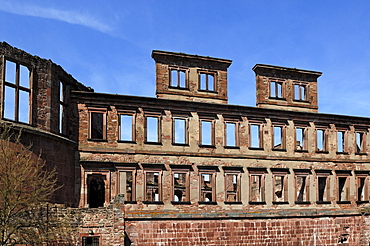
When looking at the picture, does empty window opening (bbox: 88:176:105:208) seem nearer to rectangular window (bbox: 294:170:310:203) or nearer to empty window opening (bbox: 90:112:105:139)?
empty window opening (bbox: 90:112:105:139)

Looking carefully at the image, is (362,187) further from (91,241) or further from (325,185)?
(91,241)

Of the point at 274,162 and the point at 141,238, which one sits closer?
the point at 141,238

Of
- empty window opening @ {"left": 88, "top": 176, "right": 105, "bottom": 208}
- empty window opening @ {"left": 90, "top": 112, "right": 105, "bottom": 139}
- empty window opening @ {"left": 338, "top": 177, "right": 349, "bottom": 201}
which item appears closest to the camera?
empty window opening @ {"left": 88, "top": 176, "right": 105, "bottom": 208}

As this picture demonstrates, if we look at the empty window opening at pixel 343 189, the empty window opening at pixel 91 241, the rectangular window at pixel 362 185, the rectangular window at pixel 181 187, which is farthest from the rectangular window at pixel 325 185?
the empty window opening at pixel 91 241

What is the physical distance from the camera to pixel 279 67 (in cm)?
3369

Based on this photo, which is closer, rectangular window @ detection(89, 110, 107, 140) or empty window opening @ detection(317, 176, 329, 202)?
rectangular window @ detection(89, 110, 107, 140)

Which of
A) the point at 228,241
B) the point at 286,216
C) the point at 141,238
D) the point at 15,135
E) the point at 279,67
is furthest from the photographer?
the point at 279,67

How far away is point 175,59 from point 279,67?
23.9 feet

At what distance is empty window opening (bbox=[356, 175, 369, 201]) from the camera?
34.5m

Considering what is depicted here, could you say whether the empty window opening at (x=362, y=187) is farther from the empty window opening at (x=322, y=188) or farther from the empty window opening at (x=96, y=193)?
the empty window opening at (x=96, y=193)

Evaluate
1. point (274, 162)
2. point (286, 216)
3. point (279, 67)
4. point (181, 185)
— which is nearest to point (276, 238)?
point (286, 216)

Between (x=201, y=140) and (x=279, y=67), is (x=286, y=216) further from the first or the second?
(x=279, y=67)

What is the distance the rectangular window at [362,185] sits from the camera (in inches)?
1356

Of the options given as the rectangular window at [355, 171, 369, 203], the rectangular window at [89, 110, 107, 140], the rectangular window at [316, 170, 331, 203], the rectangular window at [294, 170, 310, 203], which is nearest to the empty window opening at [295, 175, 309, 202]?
the rectangular window at [294, 170, 310, 203]
